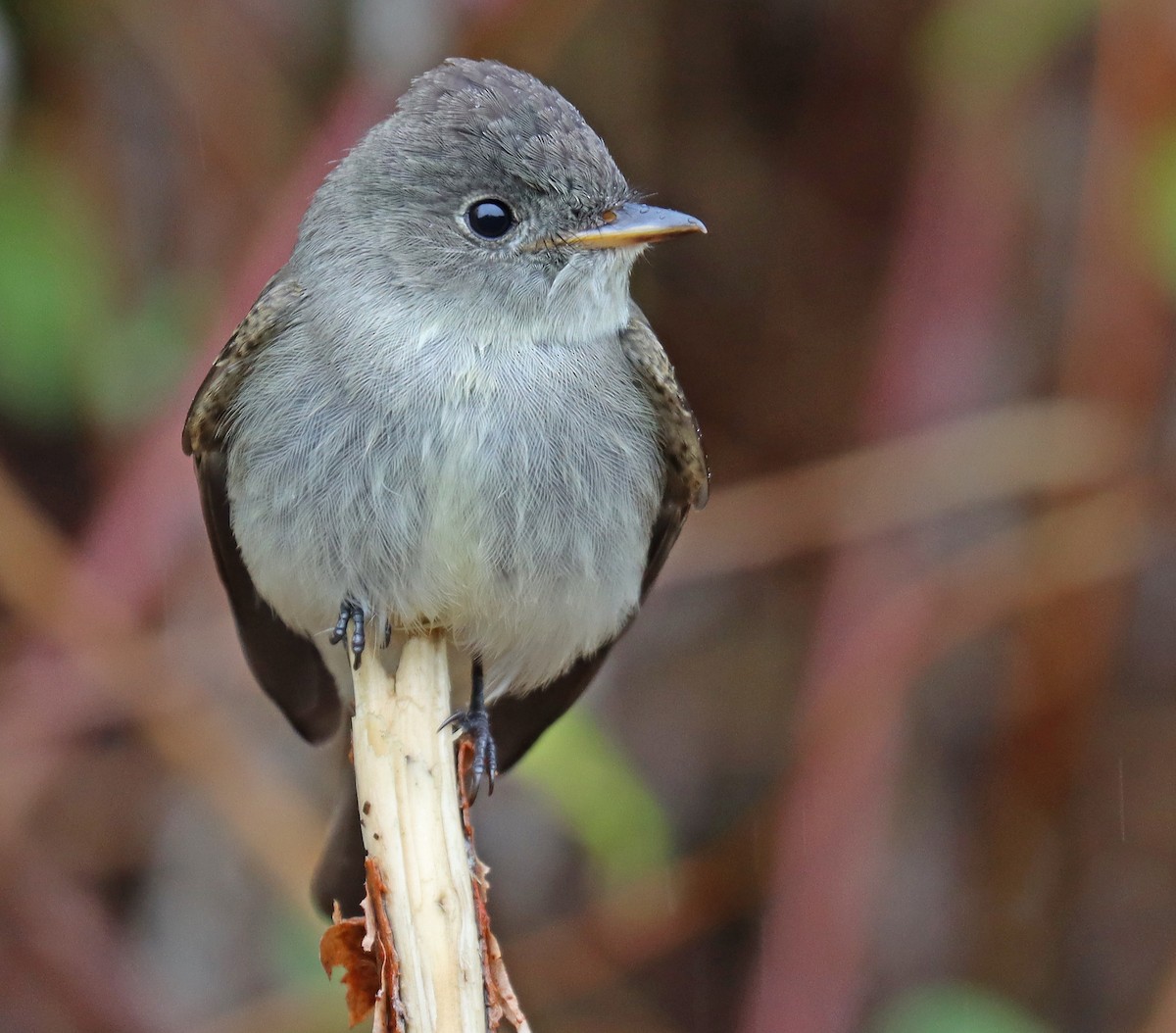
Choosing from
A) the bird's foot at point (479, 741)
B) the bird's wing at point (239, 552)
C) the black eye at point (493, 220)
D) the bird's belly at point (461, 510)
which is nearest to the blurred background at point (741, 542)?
the bird's foot at point (479, 741)

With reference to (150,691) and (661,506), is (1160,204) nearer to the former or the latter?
(661,506)

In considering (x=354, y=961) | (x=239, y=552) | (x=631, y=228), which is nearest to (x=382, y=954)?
(x=354, y=961)

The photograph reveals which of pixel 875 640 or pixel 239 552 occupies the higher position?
pixel 875 640

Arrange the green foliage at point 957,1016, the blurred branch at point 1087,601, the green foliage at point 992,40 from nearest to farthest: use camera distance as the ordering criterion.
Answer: the green foliage at point 957,1016 → the green foliage at point 992,40 → the blurred branch at point 1087,601

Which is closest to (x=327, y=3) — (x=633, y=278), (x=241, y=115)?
(x=241, y=115)

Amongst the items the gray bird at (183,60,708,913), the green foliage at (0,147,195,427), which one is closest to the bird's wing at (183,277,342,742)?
the gray bird at (183,60,708,913)

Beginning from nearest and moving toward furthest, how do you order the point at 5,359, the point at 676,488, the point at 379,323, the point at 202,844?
the point at 379,323, the point at 676,488, the point at 5,359, the point at 202,844

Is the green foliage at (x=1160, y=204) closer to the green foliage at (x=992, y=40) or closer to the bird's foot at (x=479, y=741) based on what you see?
the green foliage at (x=992, y=40)

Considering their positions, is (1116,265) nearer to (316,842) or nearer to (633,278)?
(633,278)
